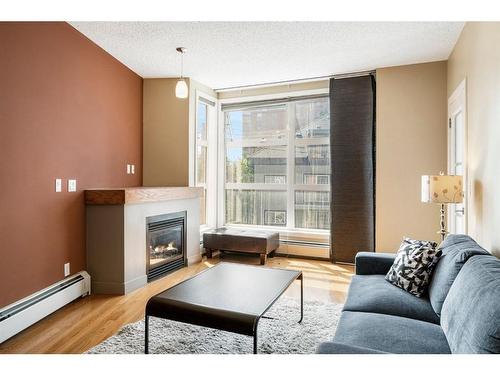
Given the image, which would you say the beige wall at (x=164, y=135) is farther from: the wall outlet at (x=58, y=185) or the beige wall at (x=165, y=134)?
the wall outlet at (x=58, y=185)

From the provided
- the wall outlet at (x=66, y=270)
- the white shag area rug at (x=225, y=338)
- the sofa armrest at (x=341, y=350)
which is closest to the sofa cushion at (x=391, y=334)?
the sofa armrest at (x=341, y=350)

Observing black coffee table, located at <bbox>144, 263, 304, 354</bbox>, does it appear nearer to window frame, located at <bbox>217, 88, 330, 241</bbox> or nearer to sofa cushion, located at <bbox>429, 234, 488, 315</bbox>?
sofa cushion, located at <bbox>429, 234, 488, 315</bbox>

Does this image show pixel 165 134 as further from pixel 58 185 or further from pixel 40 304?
pixel 40 304

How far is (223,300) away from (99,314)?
57.2 inches

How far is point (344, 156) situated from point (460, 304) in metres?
3.13

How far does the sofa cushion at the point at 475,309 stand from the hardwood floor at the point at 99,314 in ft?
5.39

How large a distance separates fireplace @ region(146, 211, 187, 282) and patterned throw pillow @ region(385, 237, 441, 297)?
8.41ft

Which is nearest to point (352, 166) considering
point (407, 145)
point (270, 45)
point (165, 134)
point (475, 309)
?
point (407, 145)

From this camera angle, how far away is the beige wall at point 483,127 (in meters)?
2.24

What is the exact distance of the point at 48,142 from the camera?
9.49 feet

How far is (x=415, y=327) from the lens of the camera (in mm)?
1711

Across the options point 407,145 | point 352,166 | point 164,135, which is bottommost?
point 352,166

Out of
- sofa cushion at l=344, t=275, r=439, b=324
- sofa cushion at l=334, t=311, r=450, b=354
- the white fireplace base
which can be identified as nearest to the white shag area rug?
sofa cushion at l=344, t=275, r=439, b=324
